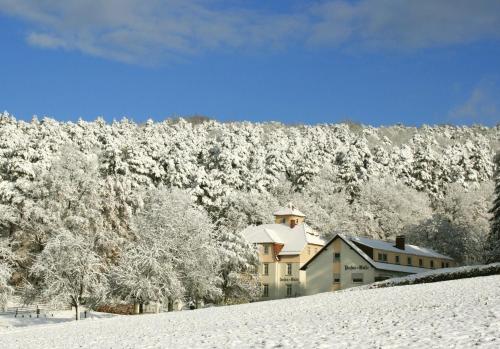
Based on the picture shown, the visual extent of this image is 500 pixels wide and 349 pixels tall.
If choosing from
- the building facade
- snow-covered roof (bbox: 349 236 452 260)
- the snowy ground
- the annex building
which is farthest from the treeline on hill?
the snowy ground

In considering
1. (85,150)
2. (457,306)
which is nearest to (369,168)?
(85,150)

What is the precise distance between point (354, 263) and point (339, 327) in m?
47.3

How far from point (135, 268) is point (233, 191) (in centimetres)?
2889

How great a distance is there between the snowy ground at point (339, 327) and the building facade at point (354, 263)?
97.3 ft

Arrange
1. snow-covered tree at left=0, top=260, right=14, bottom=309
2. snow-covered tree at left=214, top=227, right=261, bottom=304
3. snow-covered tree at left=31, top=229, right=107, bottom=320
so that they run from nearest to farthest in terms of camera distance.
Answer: snow-covered tree at left=0, top=260, right=14, bottom=309 < snow-covered tree at left=31, top=229, right=107, bottom=320 < snow-covered tree at left=214, top=227, right=261, bottom=304

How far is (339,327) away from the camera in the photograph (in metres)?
24.4

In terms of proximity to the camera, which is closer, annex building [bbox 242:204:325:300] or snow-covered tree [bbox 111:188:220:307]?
snow-covered tree [bbox 111:188:220:307]

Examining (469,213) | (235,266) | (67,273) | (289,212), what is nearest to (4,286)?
(67,273)

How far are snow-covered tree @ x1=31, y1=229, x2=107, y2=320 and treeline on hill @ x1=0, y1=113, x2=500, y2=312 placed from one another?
121 millimetres

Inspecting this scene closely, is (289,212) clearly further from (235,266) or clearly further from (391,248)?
(235,266)

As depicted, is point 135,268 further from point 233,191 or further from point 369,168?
point 369,168

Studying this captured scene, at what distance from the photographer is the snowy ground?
19656 mm

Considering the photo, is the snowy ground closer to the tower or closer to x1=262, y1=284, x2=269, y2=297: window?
x1=262, y1=284, x2=269, y2=297: window

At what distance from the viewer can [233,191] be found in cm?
8475
